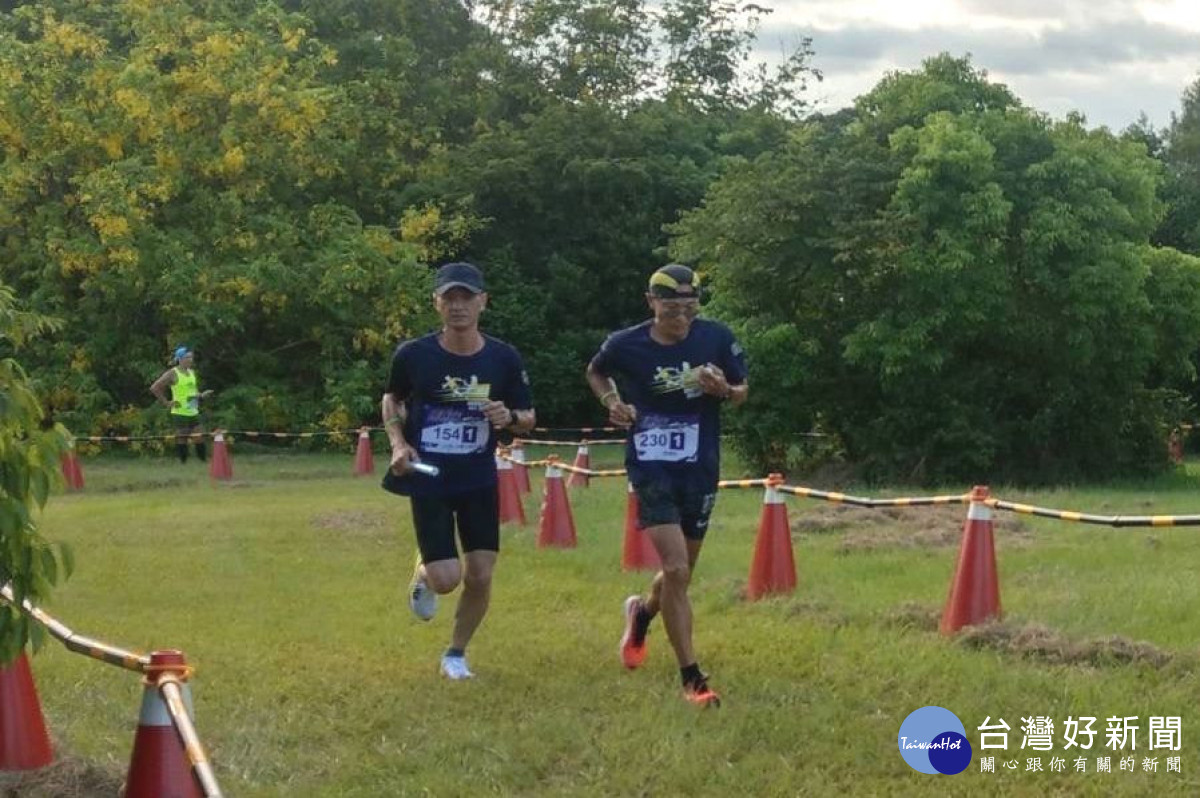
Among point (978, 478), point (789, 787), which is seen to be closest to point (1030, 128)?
point (978, 478)

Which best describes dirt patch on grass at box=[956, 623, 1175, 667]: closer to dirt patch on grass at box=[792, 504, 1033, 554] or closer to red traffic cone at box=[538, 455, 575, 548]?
dirt patch on grass at box=[792, 504, 1033, 554]

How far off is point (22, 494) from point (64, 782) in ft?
4.35

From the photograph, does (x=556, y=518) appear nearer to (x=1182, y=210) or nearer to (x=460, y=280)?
(x=460, y=280)

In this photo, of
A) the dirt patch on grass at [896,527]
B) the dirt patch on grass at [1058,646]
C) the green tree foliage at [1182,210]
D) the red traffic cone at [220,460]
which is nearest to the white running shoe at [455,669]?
the dirt patch on grass at [1058,646]

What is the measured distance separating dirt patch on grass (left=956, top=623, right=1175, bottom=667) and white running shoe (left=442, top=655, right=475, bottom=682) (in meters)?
2.49

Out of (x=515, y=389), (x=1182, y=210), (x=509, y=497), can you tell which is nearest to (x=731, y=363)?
(x=515, y=389)

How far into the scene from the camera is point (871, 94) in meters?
23.5

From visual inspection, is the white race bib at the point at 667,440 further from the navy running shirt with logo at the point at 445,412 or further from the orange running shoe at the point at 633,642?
the orange running shoe at the point at 633,642

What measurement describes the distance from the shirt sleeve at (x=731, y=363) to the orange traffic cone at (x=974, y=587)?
1.83 m

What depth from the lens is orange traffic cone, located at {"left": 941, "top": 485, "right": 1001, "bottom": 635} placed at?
8.21 metres

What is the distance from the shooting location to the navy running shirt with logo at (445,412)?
7.61m

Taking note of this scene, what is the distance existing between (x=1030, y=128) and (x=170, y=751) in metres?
18.5

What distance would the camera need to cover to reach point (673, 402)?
23.9 feet

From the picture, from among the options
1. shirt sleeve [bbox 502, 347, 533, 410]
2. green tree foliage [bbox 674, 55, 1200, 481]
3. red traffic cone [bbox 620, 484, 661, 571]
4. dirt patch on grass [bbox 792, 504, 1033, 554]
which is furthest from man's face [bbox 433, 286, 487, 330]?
green tree foliage [bbox 674, 55, 1200, 481]
